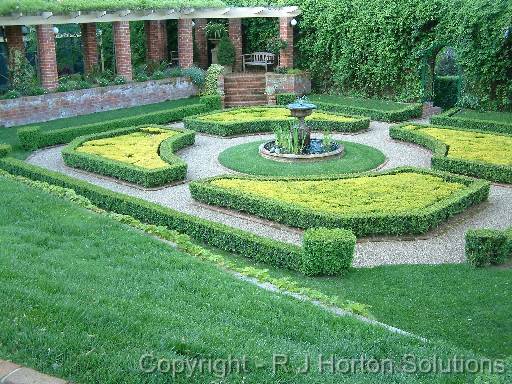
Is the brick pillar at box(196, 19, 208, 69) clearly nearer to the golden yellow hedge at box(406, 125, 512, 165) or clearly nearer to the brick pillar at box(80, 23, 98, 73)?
the brick pillar at box(80, 23, 98, 73)

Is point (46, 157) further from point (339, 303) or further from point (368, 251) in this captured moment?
point (339, 303)

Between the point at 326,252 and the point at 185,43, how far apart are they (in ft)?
59.6

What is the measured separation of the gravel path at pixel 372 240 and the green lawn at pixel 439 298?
80 centimetres

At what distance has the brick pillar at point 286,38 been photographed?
84.7 feet

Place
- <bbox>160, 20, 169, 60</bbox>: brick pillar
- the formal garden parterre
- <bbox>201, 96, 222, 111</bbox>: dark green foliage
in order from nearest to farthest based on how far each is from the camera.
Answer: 1. the formal garden parterre
2. <bbox>201, 96, 222, 111</bbox>: dark green foliage
3. <bbox>160, 20, 169, 60</bbox>: brick pillar

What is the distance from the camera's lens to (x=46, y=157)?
1750cm

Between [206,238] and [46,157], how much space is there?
323 inches

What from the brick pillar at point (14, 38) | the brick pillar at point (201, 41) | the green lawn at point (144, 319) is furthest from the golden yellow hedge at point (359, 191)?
the brick pillar at point (201, 41)

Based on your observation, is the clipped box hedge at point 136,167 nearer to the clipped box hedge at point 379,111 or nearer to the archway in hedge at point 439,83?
the clipped box hedge at point 379,111

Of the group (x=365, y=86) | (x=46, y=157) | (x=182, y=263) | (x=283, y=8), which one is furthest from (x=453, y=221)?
(x=283, y=8)

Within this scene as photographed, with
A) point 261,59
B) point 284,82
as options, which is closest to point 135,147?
point 284,82

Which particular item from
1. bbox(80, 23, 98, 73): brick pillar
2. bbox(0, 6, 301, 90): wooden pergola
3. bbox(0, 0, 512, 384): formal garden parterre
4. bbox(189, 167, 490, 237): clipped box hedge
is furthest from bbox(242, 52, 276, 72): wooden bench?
bbox(189, 167, 490, 237): clipped box hedge

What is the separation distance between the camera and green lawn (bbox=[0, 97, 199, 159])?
1828 centimetres

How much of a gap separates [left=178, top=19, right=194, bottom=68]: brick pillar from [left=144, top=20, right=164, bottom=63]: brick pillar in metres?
1.73
